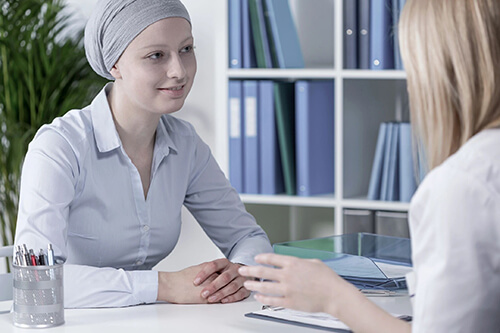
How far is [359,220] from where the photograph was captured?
295 cm

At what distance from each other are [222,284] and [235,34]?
1.56 m

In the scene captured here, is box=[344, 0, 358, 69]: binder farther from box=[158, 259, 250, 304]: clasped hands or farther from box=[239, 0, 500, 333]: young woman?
box=[239, 0, 500, 333]: young woman

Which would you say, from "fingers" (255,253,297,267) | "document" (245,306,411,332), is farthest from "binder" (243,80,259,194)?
"fingers" (255,253,297,267)

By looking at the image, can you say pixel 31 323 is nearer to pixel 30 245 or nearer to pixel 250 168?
pixel 30 245

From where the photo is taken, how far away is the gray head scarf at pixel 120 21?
1886 mm

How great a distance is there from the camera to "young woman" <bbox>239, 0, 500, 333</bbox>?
40.5 inches

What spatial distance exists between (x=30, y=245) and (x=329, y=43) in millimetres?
1879

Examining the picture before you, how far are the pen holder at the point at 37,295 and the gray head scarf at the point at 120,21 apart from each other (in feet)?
2.20

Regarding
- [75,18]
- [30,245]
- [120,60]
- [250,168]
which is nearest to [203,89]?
[250,168]

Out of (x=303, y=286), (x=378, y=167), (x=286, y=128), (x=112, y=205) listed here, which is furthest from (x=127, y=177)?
(x=378, y=167)

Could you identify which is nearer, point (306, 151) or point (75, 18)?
point (306, 151)

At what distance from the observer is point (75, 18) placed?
11.5ft

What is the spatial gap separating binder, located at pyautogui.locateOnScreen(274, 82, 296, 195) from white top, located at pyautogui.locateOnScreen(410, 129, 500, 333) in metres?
1.91

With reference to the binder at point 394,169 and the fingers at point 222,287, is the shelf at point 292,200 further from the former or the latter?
the fingers at point 222,287
